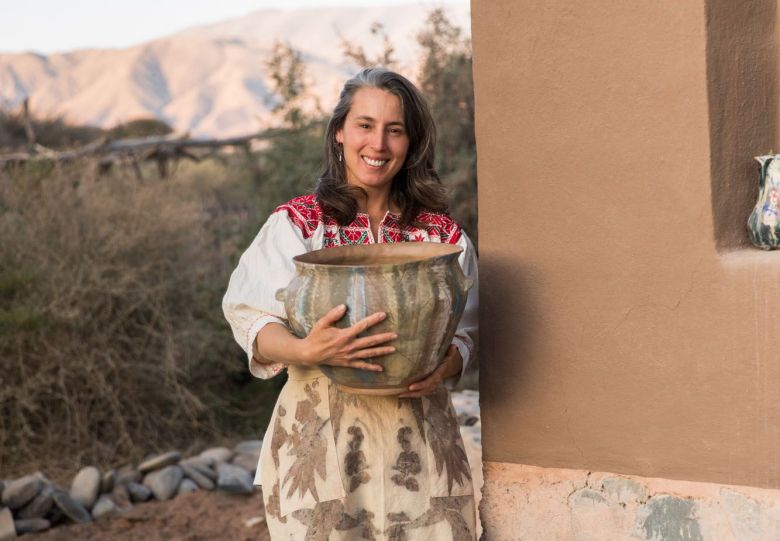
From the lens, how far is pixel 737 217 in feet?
6.97

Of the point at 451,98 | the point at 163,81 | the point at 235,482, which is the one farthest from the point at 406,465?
the point at 163,81

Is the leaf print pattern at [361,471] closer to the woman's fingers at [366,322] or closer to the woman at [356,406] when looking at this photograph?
the woman at [356,406]

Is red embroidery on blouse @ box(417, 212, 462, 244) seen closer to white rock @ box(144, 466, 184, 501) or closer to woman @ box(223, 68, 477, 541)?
woman @ box(223, 68, 477, 541)

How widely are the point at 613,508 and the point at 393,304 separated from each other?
812 mm

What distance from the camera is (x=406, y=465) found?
2.22 m

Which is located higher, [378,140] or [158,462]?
[378,140]

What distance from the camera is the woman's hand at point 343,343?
1.85 meters

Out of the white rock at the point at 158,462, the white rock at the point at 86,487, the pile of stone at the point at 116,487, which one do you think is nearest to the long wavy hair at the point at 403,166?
the pile of stone at the point at 116,487

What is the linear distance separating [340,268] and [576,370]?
0.70 m

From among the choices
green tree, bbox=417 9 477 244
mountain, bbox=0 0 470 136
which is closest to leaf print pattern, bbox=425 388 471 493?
green tree, bbox=417 9 477 244

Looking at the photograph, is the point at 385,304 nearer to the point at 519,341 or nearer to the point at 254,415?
the point at 519,341

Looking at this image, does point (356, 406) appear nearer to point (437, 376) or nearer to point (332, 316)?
point (437, 376)

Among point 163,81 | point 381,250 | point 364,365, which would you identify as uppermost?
point 163,81

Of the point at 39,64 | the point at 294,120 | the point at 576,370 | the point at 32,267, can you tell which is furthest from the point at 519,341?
the point at 39,64
